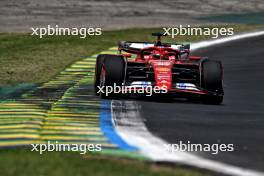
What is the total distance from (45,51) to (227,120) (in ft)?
33.3

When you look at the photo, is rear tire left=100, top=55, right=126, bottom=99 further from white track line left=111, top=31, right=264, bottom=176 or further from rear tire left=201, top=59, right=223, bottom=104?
rear tire left=201, top=59, right=223, bottom=104

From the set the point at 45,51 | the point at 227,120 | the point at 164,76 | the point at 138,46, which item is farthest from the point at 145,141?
the point at 45,51

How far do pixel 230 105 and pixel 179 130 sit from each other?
3.32m

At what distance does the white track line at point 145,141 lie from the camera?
7984mm

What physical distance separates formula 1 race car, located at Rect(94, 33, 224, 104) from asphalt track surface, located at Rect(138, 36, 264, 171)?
0.86 ft

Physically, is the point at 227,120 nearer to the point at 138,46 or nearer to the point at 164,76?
the point at 164,76

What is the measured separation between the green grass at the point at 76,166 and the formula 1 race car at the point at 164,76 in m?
5.09

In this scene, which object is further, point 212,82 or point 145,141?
point 212,82

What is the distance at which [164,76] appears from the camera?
13734mm

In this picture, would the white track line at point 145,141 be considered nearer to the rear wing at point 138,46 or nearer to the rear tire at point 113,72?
the rear tire at point 113,72

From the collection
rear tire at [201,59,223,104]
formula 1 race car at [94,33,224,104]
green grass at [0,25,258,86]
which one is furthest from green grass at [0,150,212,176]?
green grass at [0,25,258,86]

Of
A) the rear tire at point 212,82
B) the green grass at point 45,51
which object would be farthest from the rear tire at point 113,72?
the green grass at point 45,51

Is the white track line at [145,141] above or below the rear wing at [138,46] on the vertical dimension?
below

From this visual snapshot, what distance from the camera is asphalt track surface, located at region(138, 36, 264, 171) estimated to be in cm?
901
